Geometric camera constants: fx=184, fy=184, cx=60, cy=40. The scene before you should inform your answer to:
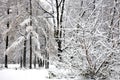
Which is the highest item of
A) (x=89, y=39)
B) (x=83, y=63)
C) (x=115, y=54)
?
(x=89, y=39)

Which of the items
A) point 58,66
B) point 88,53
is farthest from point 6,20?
point 88,53

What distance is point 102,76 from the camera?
6.30 metres

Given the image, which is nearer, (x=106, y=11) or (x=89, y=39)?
(x=89, y=39)

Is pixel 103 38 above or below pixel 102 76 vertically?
above

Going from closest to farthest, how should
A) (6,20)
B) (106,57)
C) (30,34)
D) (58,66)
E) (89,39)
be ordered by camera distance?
(106,57), (89,39), (58,66), (30,34), (6,20)

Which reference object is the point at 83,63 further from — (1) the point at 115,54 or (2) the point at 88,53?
(1) the point at 115,54

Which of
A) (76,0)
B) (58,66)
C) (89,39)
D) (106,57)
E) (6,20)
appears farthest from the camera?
(6,20)

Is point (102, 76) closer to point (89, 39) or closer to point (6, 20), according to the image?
point (89, 39)

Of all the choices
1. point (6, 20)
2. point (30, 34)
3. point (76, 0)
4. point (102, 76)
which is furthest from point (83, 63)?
point (6, 20)

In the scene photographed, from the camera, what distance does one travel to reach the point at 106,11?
23.5 ft

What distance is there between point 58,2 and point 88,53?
6318 millimetres

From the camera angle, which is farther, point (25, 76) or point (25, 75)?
point (25, 75)

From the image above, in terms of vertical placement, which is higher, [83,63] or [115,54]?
[115,54]

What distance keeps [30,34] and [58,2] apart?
753cm
